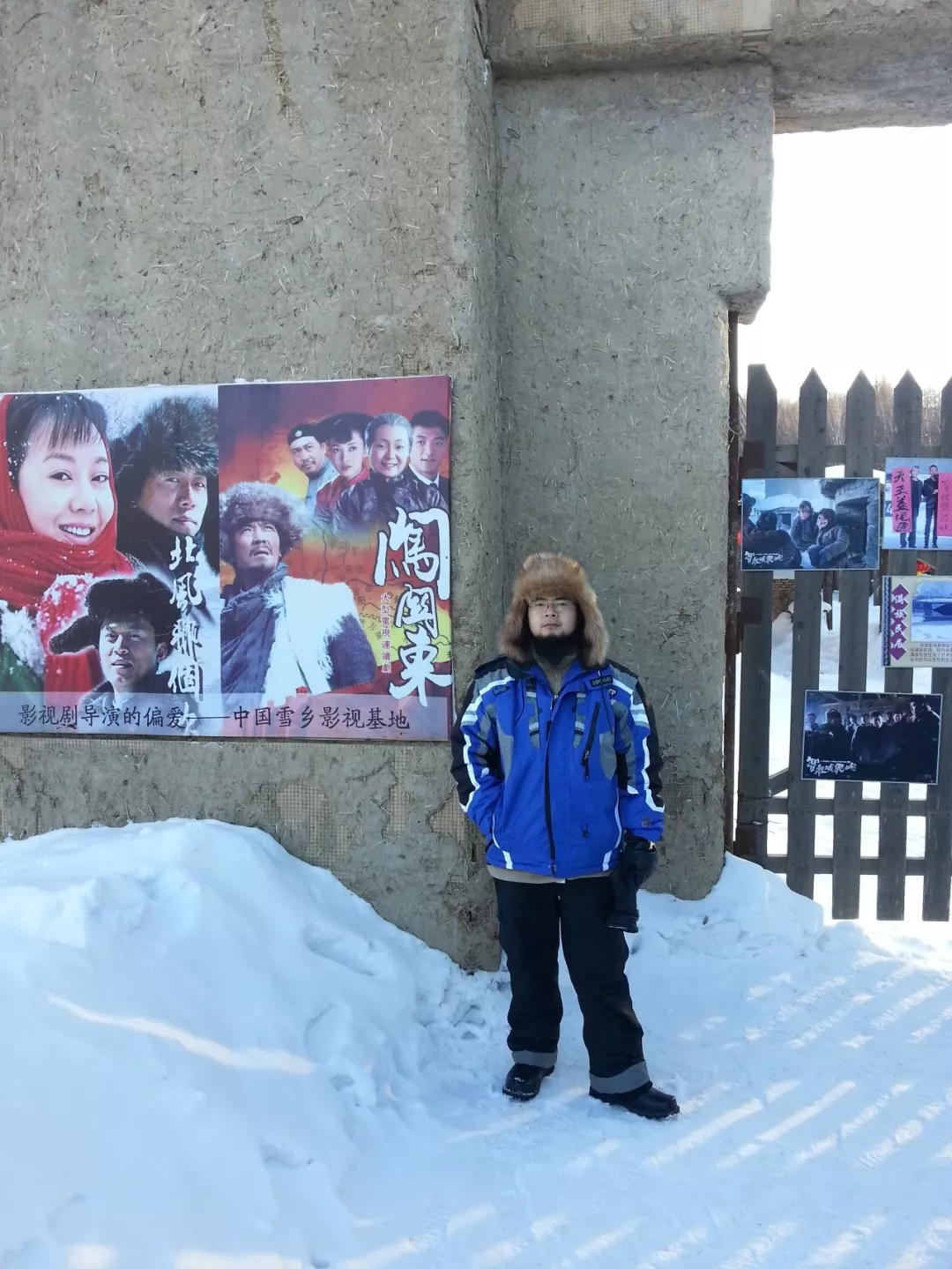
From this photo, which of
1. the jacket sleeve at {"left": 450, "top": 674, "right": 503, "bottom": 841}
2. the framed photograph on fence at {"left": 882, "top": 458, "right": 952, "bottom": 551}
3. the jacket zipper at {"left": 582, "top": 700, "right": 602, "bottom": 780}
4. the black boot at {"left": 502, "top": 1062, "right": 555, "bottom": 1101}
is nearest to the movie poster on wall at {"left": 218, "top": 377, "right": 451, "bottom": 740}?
the jacket sleeve at {"left": 450, "top": 674, "right": 503, "bottom": 841}

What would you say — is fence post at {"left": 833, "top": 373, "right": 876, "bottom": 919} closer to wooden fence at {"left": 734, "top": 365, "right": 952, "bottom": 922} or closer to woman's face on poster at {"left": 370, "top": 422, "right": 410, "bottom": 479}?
wooden fence at {"left": 734, "top": 365, "right": 952, "bottom": 922}

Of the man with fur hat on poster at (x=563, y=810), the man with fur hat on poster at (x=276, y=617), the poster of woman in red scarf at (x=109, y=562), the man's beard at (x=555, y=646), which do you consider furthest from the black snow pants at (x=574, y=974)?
the poster of woman in red scarf at (x=109, y=562)

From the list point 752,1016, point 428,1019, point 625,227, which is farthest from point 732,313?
point 428,1019

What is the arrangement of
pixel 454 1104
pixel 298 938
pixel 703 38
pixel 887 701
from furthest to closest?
pixel 887 701 → pixel 703 38 → pixel 298 938 → pixel 454 1104

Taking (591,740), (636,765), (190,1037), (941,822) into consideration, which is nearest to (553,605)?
(591,740)

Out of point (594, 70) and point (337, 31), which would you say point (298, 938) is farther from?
point (594, 70)

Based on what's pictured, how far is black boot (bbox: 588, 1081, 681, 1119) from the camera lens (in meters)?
2.54

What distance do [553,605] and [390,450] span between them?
898 mm

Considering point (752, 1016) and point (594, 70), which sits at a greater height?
point (594, 70)

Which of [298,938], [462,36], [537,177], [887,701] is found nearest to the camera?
[298,938]

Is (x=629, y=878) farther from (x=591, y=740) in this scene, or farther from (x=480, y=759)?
(x=480, y=759)

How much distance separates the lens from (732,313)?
12.3ft

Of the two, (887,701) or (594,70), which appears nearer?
(594,70)

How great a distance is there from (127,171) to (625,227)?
1.86m
